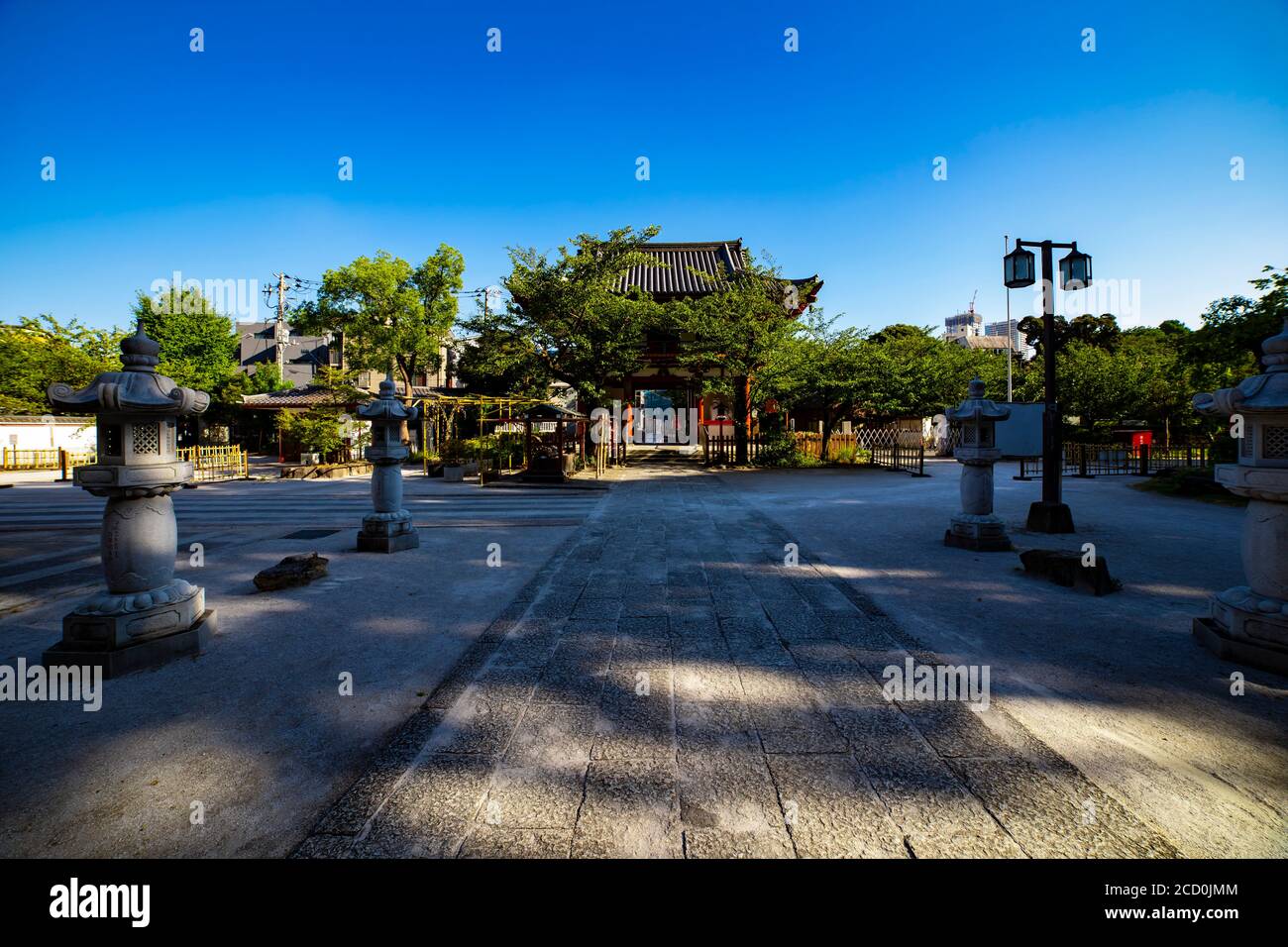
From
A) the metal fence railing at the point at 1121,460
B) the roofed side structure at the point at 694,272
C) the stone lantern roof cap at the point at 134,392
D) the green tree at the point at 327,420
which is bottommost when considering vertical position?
the metal fence railing at the point at 1121,460

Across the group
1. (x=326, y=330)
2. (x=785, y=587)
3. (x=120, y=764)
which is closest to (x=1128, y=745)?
(x=785, y=587)

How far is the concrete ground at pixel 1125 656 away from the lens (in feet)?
7.55

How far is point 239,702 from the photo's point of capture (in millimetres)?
3146

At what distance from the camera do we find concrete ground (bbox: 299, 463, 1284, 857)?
6.79 feet

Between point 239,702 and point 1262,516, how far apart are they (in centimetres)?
647

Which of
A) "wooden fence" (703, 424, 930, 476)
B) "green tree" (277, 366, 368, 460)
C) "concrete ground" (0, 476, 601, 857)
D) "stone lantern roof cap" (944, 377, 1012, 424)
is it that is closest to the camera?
"concrete ground" (0, 476, 601, 857)

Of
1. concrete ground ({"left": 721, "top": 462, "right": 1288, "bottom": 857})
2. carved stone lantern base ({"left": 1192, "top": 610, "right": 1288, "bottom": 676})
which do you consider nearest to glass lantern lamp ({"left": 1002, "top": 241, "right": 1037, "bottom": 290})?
concrete ground ({"left": 721, "top": 462, "right": 1288, "bottom": 857})

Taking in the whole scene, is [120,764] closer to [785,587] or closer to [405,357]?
[785,587]

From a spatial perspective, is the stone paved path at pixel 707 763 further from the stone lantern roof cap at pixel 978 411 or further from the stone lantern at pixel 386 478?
the stone lantern roof cap at pixel 978 411

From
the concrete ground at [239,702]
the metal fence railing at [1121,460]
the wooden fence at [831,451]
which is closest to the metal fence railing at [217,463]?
the concrete ground at [239,702]

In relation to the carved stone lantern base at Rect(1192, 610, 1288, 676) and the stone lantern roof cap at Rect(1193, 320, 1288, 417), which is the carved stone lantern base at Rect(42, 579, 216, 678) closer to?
the carved stone lantern base at Rect(1192, 610, 1288, 676)

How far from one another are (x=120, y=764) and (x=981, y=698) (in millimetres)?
4466

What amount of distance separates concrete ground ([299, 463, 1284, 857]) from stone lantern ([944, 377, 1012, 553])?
185 cm

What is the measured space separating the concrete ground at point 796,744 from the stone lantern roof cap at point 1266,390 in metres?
1.67
